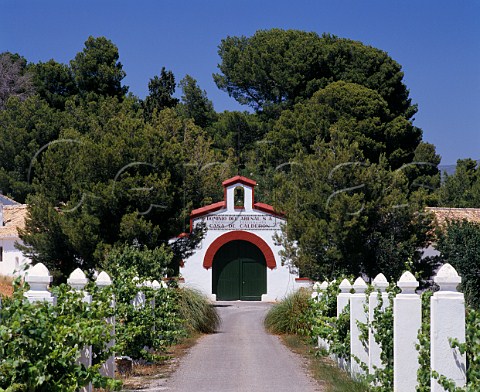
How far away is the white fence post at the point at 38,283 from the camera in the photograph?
304 inches

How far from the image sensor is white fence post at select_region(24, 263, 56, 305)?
773cm

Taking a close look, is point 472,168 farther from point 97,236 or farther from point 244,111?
point 97,236

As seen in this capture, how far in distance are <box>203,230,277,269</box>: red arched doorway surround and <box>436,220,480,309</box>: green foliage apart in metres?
15.1

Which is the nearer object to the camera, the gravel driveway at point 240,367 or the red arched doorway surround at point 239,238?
the gravel driveway at point 240,367

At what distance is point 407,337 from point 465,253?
1542 centimetres

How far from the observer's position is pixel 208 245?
130 feet

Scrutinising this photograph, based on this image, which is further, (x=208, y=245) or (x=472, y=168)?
(x=472, y=168)

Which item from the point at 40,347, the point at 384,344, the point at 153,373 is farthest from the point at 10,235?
the point at 40,347

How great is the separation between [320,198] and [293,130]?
19.0 m

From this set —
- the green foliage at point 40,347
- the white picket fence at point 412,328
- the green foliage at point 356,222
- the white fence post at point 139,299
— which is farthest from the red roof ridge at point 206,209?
the green foliage at point 40,347

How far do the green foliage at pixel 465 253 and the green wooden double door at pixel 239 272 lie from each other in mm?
15749

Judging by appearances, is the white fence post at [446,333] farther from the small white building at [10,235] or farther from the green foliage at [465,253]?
the small white building at [10,235]

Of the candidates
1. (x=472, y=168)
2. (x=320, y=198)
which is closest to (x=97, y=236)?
(x=320, y=198)

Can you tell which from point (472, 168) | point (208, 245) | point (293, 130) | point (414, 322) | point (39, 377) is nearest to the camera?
point (39, 377)
